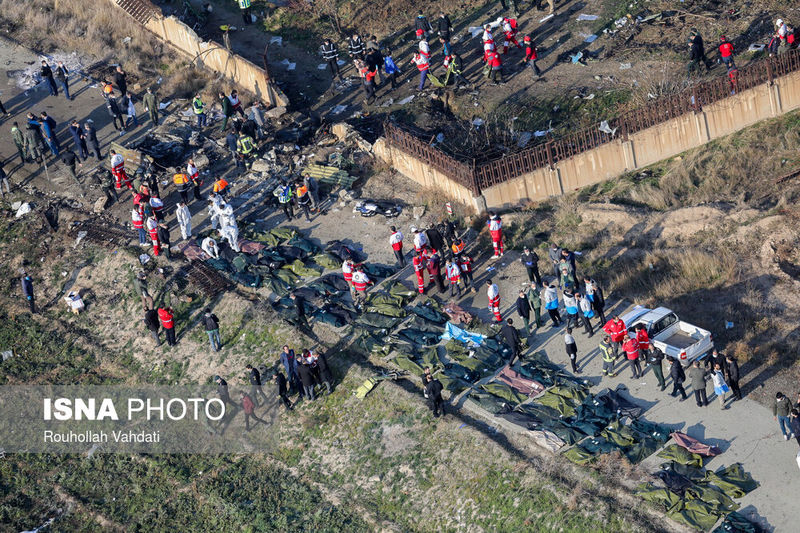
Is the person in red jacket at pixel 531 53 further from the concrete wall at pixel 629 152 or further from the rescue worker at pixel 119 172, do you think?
the rescue worker at pixel 119 172

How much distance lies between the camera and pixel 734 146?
36.0m

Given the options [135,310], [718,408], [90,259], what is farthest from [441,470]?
[90,259]

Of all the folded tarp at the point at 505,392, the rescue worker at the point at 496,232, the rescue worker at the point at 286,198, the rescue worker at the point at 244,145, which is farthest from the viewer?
the rescue worker at the point at 244,145

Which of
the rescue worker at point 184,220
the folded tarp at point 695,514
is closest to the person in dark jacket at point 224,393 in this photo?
the rescue worker at point 184,220

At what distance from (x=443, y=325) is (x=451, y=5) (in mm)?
18008

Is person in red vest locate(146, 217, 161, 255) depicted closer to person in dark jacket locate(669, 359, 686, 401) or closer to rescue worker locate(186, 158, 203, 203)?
rescue worker locate(186, 158, 203, 203)

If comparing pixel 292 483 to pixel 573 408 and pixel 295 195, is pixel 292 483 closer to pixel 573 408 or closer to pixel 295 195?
pixel 573 408

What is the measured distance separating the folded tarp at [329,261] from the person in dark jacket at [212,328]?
10.7 feet

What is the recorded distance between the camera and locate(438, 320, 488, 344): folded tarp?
97.7ft

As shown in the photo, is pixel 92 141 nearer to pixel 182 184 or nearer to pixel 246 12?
pixel 182 184

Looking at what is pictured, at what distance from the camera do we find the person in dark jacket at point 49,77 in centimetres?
4253

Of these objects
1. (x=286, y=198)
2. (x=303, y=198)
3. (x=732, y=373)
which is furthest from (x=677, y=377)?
(x=286, y=198)

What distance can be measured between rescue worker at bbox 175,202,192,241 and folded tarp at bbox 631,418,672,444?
14.8 m

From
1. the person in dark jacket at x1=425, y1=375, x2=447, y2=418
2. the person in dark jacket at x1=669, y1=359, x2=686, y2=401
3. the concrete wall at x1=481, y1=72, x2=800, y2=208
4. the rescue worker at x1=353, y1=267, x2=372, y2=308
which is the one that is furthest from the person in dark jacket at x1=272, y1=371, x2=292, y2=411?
the person in dark jacket at x1=669, y1=359, x2=686, y2=401
